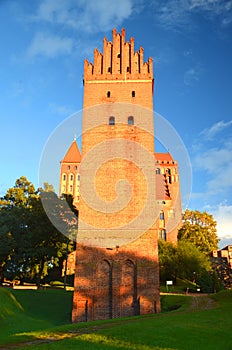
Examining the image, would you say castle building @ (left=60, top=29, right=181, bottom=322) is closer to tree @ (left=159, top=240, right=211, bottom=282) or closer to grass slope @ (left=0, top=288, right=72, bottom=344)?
grass slope @ (left=0, top=288, right=72, bottom=344)

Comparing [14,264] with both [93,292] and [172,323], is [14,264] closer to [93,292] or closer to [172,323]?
[93,292]

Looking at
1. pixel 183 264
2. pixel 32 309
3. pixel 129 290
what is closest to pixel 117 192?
pixel 129 290

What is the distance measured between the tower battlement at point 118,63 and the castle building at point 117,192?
81 mm

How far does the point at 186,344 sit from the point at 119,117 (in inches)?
710

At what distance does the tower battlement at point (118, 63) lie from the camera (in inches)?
1054

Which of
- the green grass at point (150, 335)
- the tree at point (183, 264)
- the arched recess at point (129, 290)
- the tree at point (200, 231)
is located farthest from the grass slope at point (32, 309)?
the tree at point (200, 231)

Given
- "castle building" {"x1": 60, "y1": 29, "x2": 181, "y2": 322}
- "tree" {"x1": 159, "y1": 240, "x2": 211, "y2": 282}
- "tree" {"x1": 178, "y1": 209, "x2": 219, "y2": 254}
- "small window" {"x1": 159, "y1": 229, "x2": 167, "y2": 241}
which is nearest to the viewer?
"castle building" {"x1": 60, "y1": 29, "x2": 181, "y2": 322}

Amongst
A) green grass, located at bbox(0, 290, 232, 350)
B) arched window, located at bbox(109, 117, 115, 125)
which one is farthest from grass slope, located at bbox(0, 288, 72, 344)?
arched window, located at bbox(109, 117, 115, 125)

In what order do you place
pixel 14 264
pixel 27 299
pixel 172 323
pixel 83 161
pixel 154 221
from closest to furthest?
pixel 172 323 → pixel 154 221 → pixel 83 161 → pixel 27 299 → pixel 14 264

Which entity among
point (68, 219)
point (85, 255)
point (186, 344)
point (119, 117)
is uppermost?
point (119, 117)

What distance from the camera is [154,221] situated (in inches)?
893

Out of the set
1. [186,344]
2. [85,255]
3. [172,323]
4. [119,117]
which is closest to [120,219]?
[85,255]

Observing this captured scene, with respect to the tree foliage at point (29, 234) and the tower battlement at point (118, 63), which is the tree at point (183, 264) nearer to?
the tree foliage at point (29, 234)

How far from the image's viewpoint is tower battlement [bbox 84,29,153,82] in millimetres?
26781
